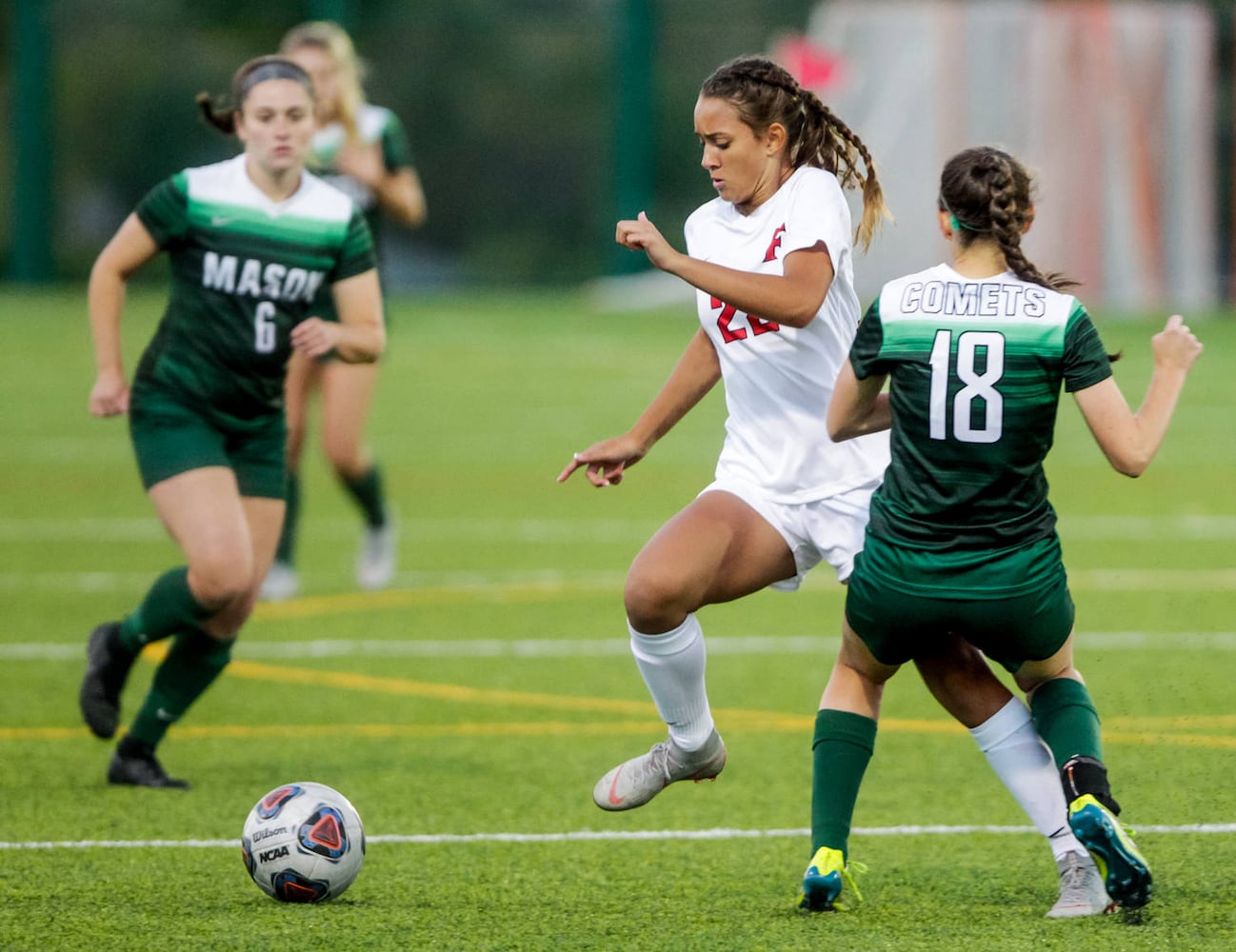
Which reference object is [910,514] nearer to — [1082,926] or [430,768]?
[1082,926]

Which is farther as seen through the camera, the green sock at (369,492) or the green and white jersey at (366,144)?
the green sock at (369,492)

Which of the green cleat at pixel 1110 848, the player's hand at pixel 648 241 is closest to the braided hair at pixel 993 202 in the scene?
the player's hand at pixel 648 241

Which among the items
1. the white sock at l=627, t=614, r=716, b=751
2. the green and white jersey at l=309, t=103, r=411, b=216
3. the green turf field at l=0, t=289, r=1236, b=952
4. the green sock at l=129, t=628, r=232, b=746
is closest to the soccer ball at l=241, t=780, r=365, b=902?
the green turf field at l=0, t=289, r=1236, b=952

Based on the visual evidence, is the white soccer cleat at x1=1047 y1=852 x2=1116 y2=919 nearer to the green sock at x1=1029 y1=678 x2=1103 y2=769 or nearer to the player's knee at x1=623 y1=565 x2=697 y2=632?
the green sock at x1=1029 y1=678 x2=1103 y2=769

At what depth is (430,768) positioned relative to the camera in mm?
6465

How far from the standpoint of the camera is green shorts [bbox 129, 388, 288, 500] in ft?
19.9

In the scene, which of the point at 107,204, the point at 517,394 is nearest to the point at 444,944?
the point at 517,394

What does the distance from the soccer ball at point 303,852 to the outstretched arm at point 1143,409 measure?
2010mm

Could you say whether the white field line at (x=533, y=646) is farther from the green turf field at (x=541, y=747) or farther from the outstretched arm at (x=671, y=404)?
the outstretched arm at (x=671, y=404)

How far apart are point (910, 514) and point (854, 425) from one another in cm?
29

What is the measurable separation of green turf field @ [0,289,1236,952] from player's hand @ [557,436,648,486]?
1.01m

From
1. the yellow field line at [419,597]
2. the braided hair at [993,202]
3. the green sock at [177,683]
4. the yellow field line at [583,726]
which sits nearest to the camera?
the braided hair at [993,202]

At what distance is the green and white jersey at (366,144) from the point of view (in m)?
9.47

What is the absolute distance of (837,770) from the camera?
4.61 metres
